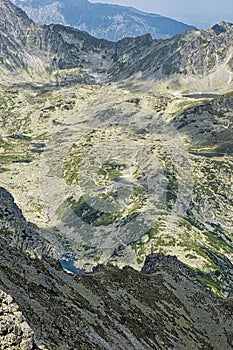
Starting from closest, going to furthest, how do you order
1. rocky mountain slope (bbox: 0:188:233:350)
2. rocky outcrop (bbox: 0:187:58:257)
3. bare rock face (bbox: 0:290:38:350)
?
bare rock face (bbox: 0:290:38:350) < rocky mountain slope (bbox: 0:188:233:350) < rocky outcrop (bbox: 0:187:58:257)

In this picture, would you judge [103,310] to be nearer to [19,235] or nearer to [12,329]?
[12,329]

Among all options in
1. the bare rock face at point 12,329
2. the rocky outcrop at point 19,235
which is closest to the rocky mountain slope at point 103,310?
the bare rock face at point 12,329

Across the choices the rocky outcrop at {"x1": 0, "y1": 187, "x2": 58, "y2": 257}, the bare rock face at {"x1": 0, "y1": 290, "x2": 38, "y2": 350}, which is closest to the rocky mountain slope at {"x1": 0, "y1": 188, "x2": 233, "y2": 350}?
the bare rock face at {"x1": 0, "y1": 290, "x2": 38, "y2": 350}

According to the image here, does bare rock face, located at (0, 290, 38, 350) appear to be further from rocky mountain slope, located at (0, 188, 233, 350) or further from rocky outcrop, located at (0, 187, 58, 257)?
rocky outcrop, located at (0, 187, 58, 257)

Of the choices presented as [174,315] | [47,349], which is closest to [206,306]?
[174,315]

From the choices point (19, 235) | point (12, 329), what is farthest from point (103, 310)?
point (19, 235)
